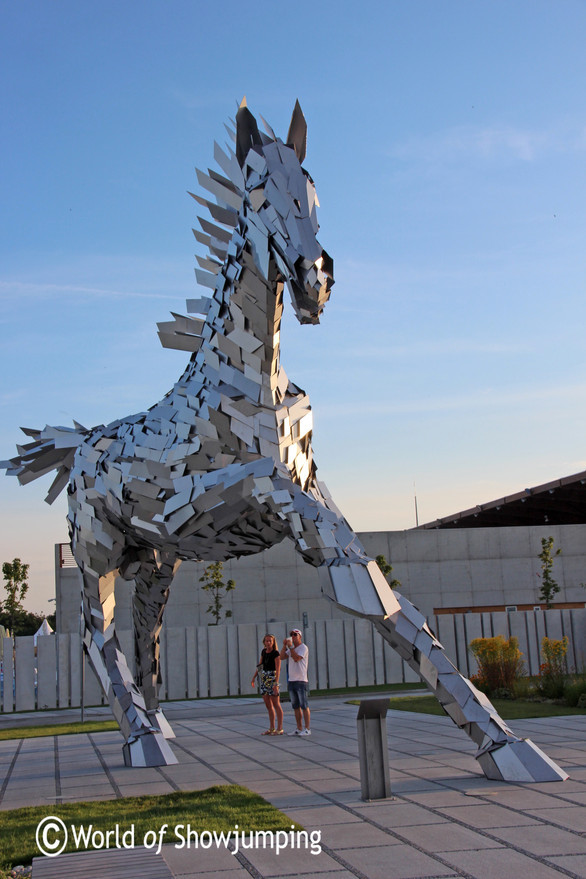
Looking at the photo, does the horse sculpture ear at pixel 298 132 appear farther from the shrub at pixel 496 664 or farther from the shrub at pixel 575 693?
the shrub at pixel 496 664

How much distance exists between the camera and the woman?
9047 millimetres

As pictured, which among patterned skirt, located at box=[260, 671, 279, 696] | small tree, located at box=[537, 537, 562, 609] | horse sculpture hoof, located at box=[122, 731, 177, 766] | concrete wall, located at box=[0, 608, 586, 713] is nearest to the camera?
horse sculpture hoof, located at box=[122, 731, 177, 766]

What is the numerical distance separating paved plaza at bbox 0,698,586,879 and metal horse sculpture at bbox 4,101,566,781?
45 centimetres

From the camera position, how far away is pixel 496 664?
43.1 ft

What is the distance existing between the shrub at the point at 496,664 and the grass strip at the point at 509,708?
589mm

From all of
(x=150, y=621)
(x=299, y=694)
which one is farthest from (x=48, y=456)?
(x=299, y=694)

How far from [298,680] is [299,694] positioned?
16 centimetres

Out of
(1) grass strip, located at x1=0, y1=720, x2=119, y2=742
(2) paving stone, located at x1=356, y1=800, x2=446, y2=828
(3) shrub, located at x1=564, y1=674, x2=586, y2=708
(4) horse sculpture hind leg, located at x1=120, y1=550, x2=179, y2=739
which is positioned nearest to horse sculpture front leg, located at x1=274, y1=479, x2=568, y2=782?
(2) paving stone, located at x1=356, y1=800, x2=446, y2=828

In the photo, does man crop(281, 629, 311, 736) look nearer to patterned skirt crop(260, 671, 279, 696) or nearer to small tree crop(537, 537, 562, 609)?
patterned skirt crop(260, 671, 279, 696)

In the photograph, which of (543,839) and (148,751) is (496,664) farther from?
(543,839)

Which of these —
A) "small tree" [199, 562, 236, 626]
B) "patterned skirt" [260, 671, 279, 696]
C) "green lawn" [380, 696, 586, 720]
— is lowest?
"green lawn" [380, 696, 586, 720]

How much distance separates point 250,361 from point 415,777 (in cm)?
306

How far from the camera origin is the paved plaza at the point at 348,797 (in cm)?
369

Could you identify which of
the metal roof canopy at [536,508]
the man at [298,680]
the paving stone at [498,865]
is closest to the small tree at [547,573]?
the metal roof canopy at [536,508]
